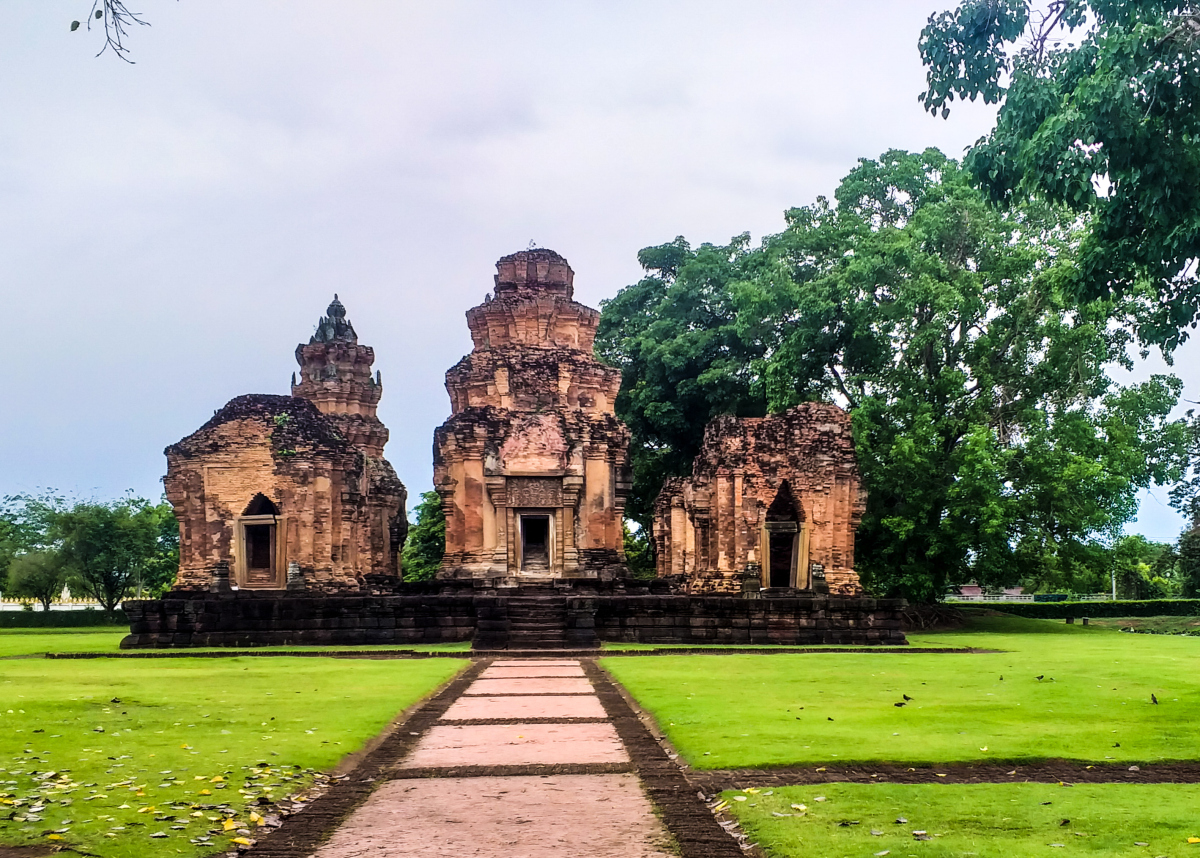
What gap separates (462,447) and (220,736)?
21.7m

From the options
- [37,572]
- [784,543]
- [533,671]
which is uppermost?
[784,543]

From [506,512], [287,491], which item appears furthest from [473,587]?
[287,491]

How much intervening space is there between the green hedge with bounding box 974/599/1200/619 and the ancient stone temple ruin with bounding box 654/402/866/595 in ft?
75.4

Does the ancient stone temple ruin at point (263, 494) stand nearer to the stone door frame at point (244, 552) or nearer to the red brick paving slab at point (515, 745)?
the stone door frame at point (244, 552)

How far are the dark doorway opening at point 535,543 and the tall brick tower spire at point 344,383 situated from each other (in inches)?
333

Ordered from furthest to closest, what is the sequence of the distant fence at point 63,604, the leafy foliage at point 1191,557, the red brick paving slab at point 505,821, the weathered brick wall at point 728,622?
the distant fence at point 63,604 → the leafy foliage at point 1191,557 → the weathered brick wall at point 728,622 → the red brick paving slab at point 505,821

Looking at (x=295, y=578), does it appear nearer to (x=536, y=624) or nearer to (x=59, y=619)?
(x=536, y=624)

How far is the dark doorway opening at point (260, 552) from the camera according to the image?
A: 2802cm

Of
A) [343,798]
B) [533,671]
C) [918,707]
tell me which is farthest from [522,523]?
[343,798]

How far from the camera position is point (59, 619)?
47688 millimetres

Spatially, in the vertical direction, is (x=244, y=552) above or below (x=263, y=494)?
below

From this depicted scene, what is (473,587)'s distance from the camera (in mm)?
29375

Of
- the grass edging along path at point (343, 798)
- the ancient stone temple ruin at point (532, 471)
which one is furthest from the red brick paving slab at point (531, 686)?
the ancient stone temple ruin at point (532, 471)

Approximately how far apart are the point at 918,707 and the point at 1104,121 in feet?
18.8
